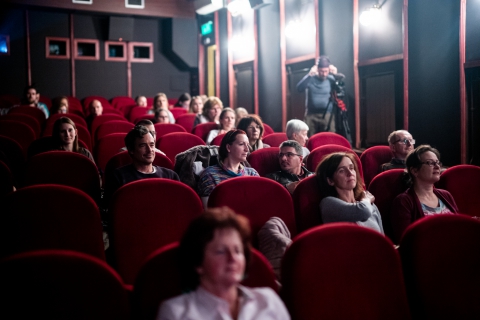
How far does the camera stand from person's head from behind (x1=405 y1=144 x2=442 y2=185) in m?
2.93

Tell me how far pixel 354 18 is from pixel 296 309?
6.05 m

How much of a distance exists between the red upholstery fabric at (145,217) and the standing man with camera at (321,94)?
437cm

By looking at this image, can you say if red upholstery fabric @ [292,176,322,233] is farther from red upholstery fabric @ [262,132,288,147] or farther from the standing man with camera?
the standing man with camera

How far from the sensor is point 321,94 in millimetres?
6746

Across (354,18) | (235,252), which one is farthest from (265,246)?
(354,18)

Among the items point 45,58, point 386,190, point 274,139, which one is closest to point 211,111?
point 274,139

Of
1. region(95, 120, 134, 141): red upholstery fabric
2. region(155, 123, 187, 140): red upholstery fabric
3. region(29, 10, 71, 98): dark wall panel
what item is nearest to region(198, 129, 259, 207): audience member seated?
region(155, 123, 187, 140): red upholstery fabric

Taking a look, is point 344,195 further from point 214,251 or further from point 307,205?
point 214,251

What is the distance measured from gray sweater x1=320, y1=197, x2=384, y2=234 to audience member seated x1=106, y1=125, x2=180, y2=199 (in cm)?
110

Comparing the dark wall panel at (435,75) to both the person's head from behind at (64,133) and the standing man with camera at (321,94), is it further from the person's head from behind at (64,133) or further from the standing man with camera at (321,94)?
the person's head from behind at (64,133)

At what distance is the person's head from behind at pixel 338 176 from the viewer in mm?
2713

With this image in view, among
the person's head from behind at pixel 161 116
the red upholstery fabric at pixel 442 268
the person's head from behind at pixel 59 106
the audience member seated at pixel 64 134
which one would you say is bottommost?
the red upholstery fabric at pixel 442 268

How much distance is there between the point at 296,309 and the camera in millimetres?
1664

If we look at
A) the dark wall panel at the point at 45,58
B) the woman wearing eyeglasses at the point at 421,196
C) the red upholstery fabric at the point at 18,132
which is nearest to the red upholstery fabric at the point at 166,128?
the red upholstery fabric at the point at 18,132
